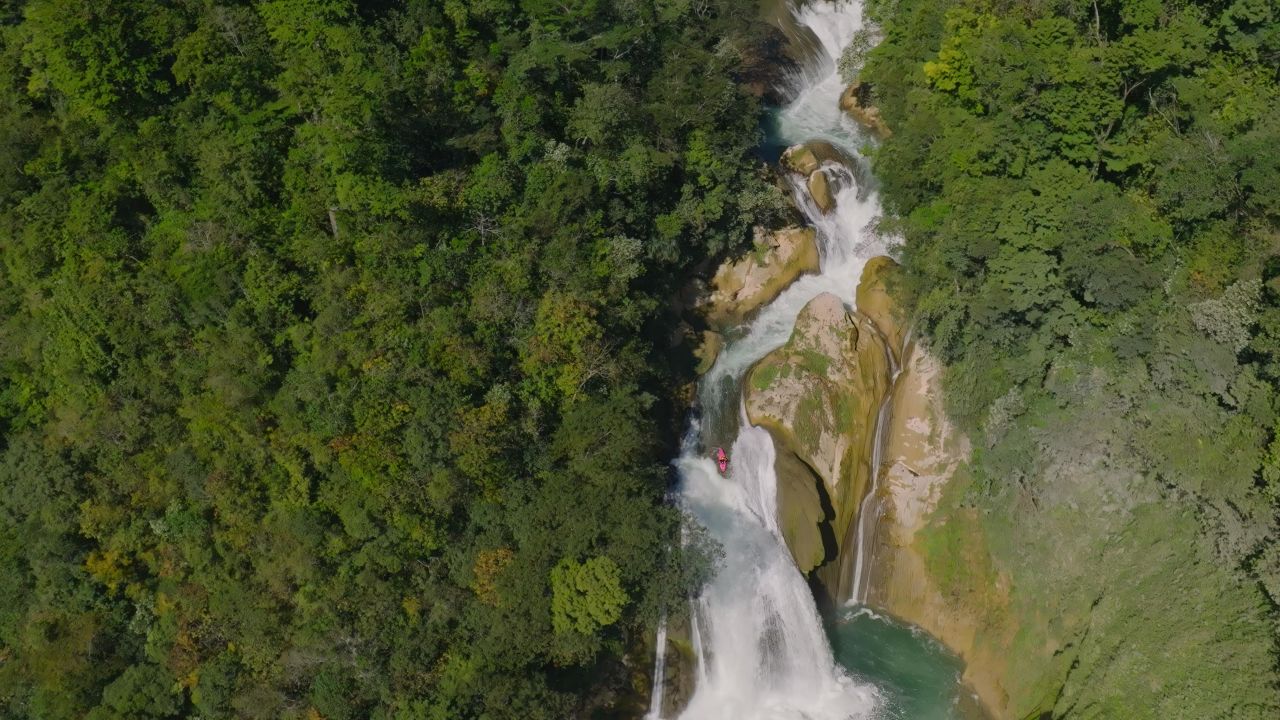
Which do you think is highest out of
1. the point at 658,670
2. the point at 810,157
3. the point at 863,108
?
the point at 863,108

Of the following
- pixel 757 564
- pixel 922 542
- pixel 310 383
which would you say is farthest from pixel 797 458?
pixel 310 383

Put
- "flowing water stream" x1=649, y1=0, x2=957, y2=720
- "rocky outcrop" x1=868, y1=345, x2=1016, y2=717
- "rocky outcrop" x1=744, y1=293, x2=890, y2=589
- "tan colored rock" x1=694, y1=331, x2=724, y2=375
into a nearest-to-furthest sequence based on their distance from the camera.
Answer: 1. "flowing water stream" x1=649, y1=0, x2=957, y2=720
2. "rocky outcrop" x1=868, y1=345, x2=1016, y2=717
3. "rocky outcrop" x1=744, y1=293, x2=890, y2=589
4. "tan colored rock" x1=694, y1=331, x2=724, y2=375

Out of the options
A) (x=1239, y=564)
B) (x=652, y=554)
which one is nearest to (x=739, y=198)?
(x=652, y=554)

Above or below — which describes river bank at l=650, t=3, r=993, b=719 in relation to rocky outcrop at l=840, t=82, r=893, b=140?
below

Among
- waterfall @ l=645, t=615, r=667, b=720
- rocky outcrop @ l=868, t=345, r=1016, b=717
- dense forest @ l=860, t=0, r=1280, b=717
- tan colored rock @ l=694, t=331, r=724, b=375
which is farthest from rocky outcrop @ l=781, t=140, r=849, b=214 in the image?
waterfall @ l=645, t=615, r=667, b=720

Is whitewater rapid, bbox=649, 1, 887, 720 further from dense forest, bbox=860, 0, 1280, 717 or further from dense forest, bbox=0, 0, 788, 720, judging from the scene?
dense forest, bbox=860, 0, 1280, 717

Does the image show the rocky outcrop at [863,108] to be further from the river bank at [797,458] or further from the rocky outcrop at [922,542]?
the rocky outcrop at [922,542]

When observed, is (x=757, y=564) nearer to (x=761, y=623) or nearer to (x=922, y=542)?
(x=761, y=623)
